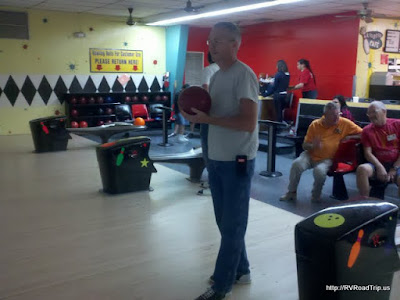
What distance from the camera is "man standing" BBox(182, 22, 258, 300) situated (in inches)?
91.0

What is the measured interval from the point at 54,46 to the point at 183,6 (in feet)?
10.4

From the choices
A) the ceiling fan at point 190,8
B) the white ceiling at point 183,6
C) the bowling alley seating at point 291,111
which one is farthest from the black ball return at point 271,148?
the bowling alley seating at point 291,111

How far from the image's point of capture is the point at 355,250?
2066 mm

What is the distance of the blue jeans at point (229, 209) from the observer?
7.76ft

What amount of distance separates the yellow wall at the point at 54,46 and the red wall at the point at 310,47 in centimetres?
205

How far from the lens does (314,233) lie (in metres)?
2.09

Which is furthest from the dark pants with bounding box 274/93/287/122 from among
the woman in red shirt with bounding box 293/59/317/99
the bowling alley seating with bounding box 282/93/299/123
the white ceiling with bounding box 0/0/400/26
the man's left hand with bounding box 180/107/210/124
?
the man's left hand with bounding box 180/107/210/124

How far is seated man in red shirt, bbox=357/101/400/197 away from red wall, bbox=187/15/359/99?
5104mm

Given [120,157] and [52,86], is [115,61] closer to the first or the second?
[52,86]

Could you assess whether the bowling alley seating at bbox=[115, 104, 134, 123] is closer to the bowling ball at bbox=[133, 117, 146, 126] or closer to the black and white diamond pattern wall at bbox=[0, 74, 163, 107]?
the bowling ball at bbox=[133, 117, 146, 126]

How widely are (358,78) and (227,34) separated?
24.4 feet

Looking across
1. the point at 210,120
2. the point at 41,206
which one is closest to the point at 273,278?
the point at 210,120

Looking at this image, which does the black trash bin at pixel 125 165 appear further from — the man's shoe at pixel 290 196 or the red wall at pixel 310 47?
the red wall at pixel 310 47

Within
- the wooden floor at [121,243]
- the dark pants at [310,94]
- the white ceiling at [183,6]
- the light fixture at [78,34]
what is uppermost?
the white ceiling at [183,6]
